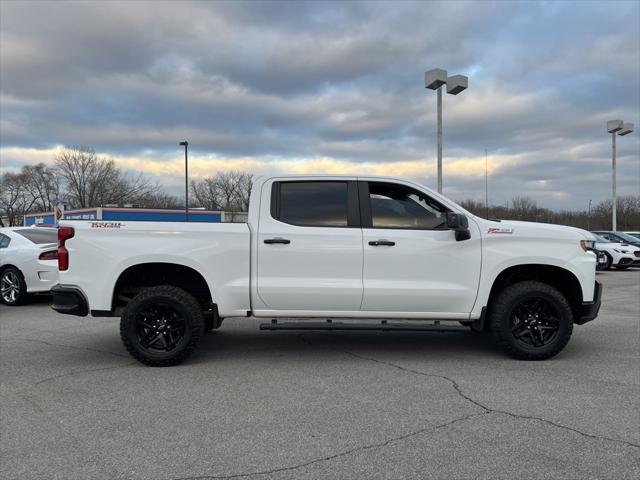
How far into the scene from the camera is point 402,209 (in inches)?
219

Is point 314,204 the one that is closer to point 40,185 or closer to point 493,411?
point 493,411

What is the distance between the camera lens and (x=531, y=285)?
5.48 metres

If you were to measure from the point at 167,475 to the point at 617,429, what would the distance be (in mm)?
3111

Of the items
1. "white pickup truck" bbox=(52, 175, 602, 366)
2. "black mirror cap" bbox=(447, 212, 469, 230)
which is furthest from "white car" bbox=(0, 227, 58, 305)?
"black mirror cap" bbox=(447, 212, 469, 230)

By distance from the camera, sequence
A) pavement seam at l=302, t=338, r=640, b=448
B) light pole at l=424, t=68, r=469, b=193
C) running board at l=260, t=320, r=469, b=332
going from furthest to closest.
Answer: light pole at l=424, t=68, r=469, b=193 → running board at l=260, t=320, r=469, b=332 → pavement seam at l=302, t=338, r=640, b=448

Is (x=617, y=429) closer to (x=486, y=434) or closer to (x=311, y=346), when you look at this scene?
(x=486, y=434)

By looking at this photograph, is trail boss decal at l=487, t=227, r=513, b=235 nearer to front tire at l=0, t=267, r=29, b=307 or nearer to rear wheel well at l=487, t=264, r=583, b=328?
rear wheel well at l=487, t=264, r=583, b=328

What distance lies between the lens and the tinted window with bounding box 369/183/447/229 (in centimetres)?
551

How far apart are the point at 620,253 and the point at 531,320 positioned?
16547mm

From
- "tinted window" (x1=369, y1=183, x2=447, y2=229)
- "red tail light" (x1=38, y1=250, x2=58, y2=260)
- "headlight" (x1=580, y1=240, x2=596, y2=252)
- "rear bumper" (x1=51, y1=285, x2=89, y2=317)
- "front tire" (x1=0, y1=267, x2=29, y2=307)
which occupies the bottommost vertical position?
"front tire" (x1=0, y1=267, x2=29, y2=307)

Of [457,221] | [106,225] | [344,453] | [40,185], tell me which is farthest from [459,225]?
[40,185]

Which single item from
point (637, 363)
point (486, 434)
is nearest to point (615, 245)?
point (637, 363)

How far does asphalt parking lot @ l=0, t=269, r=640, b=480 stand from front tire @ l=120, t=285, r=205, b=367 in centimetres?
17

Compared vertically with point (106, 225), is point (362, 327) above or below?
below
